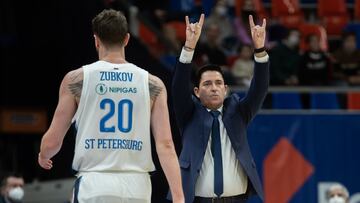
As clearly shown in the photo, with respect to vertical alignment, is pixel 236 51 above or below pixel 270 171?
above

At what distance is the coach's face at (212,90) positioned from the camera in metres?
7.68

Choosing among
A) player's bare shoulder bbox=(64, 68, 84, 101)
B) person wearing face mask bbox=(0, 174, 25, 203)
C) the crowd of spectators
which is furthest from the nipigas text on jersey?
the crowd of spectators

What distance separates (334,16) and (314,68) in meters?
3.06

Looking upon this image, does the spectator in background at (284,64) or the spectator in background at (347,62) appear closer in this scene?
the spectator in background at (284,64)

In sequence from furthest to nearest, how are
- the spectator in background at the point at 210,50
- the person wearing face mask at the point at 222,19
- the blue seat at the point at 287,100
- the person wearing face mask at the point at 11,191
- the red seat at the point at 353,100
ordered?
the person wearing face mask at the point at 222,19 < the spectator in background at the point at 210,50 < the red seat at the point at 353,100 < the blue seat at the point at 287,100 < the person wearing face mask at the point at 11,191

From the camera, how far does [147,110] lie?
5785 millimetres

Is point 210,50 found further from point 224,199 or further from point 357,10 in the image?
point 224,199

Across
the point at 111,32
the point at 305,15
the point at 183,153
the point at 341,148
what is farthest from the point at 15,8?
the point at 111,32

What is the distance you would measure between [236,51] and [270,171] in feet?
11.9

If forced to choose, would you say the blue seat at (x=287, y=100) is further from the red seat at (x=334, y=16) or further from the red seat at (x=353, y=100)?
the red seat at (x=334, y=16)

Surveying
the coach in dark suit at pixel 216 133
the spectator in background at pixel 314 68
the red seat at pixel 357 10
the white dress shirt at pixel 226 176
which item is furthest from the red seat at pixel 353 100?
the white dress shirt at pixel 226 176

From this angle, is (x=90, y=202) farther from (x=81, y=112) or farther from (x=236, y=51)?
(x=236, y=51)

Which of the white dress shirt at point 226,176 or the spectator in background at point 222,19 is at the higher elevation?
the spectator in background at point 222,19

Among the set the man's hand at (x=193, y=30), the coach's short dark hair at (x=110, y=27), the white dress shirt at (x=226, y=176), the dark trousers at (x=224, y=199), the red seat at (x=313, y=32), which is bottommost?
the dark trousers at (x=224, y=199)
